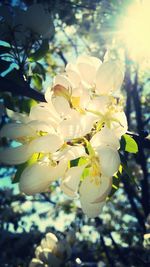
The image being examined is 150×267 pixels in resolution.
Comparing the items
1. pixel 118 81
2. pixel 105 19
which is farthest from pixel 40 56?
pixel 105 19

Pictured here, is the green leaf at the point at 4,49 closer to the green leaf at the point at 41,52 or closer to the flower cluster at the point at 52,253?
the green leaf at the point at 41,52

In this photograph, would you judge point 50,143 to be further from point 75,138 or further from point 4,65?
point 4,65

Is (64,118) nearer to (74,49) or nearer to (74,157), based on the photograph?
(74,157)

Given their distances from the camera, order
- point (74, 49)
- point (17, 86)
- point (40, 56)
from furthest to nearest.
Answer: point (74, 49)
point (40, 56)
point (17, 86)

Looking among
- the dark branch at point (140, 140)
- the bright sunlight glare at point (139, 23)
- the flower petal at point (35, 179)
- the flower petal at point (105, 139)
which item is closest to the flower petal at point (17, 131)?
the flower petal at point (35, 179)

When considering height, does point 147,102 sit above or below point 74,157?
below

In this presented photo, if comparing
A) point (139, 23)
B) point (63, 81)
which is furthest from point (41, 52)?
point (139, 23)

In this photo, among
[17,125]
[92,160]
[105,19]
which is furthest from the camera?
[105,19]
